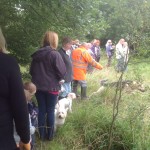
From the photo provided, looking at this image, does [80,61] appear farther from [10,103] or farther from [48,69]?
[10,103]

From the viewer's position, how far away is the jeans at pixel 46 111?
16.5 feet

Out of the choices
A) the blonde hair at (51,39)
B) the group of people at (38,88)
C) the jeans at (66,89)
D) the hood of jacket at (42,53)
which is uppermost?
the blonde hair at (51,39)

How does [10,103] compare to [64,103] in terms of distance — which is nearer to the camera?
[10,103]

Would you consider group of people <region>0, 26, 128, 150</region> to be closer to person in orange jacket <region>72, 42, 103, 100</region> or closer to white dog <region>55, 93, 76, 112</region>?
person in orange jacket <region>72, 42, 103, 100</region>

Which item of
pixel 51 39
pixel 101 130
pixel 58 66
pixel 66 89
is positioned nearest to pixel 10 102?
pixel 58 66

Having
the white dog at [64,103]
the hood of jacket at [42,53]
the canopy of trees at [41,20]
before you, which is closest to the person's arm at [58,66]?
the hood of jacket at [42,53]

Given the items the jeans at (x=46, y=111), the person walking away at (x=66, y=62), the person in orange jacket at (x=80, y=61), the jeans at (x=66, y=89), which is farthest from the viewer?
the person in orange jacket at (x=80, y=61)

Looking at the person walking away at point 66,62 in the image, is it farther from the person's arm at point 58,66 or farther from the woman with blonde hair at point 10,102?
the woman with blonde hair at point 10,102

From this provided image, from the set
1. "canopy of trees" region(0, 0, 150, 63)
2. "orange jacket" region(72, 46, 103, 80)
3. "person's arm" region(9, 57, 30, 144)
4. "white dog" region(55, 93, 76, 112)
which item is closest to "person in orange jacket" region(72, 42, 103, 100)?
"orange jacket" region(72, 46, 103, 80)

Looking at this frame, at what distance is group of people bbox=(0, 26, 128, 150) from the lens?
2.46 m

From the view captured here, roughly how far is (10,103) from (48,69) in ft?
8.16

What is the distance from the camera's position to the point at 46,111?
5.14 m

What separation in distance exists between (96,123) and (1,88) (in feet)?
11.5

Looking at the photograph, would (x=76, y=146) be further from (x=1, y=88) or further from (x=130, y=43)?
(x=1, y=88)
